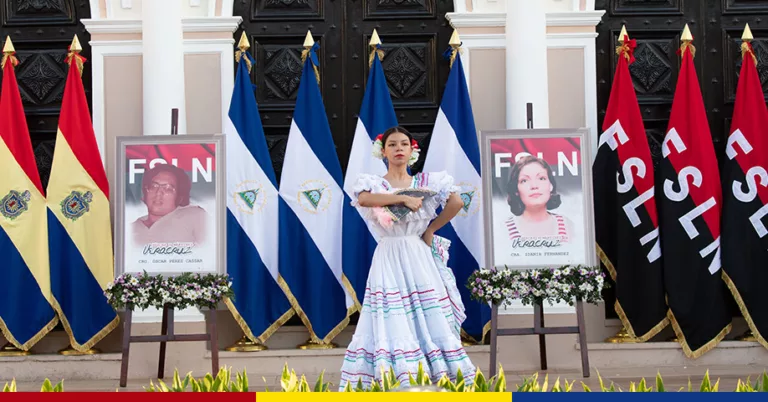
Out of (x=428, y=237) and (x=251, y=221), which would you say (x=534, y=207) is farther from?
A: (x=251, y=221)

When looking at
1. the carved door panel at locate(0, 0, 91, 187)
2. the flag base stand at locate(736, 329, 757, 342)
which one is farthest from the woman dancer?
the carved door panel at locate(0, 0, 91, 187)

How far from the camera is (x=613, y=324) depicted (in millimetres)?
8484

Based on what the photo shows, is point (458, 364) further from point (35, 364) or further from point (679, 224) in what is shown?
point (35, 364)

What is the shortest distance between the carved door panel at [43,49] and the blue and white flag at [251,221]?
4.83 feet

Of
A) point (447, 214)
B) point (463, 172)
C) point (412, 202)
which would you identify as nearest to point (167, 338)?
point (412, 202)

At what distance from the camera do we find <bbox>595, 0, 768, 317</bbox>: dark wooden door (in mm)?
8664

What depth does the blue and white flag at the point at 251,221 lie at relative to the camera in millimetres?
8078

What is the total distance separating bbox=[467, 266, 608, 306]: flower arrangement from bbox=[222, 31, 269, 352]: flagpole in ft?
6.21

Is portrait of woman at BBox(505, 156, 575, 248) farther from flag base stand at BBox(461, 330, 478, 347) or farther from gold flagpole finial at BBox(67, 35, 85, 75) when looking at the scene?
gold flagpole finial at BBox(67, 35, 85, 75)

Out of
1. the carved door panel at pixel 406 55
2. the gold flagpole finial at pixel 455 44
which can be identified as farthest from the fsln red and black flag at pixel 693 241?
the carved door panel at pixel 406 55

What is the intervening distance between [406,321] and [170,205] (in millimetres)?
2142

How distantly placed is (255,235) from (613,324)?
309cm

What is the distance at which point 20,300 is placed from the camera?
26.2ft

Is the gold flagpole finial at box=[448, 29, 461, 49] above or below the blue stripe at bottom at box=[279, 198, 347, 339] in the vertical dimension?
above
